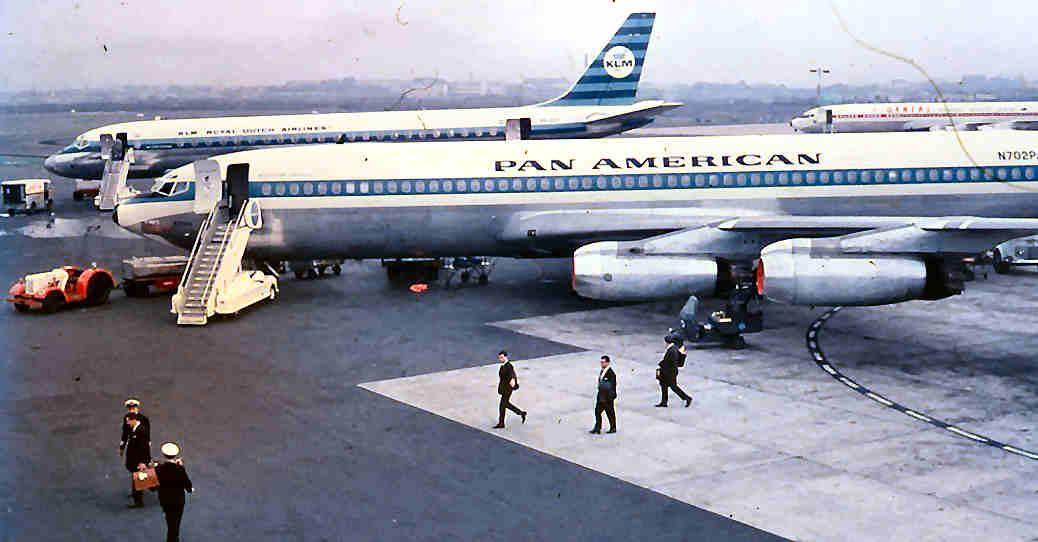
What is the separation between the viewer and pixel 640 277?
29.1 meters

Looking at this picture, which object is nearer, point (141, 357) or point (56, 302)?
point (141, 357)

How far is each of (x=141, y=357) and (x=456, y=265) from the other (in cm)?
1437

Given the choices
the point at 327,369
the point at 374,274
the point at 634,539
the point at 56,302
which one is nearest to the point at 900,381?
the point at 634,539

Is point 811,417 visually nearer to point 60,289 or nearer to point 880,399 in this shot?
point 880,399

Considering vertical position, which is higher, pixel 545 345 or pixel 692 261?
pixel 692 261

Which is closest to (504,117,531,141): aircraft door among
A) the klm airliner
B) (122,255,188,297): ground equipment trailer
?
the klm airliner

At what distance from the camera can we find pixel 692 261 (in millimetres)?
29594

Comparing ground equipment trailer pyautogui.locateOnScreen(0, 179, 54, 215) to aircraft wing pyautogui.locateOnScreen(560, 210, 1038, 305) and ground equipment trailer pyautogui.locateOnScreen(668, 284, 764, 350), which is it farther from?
ground equipment trailer pyautogui.locateOnScreen(668, 284, 764, 350)

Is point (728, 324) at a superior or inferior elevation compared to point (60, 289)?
inferior

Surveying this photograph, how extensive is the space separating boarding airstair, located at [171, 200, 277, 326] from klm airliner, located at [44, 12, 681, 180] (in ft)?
84.5

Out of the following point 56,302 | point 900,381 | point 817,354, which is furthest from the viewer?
point 56,302

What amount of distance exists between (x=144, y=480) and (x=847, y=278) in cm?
1800

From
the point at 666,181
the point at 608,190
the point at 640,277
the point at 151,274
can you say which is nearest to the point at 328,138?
the point at 151,274

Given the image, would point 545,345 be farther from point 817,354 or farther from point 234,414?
point 234,414
